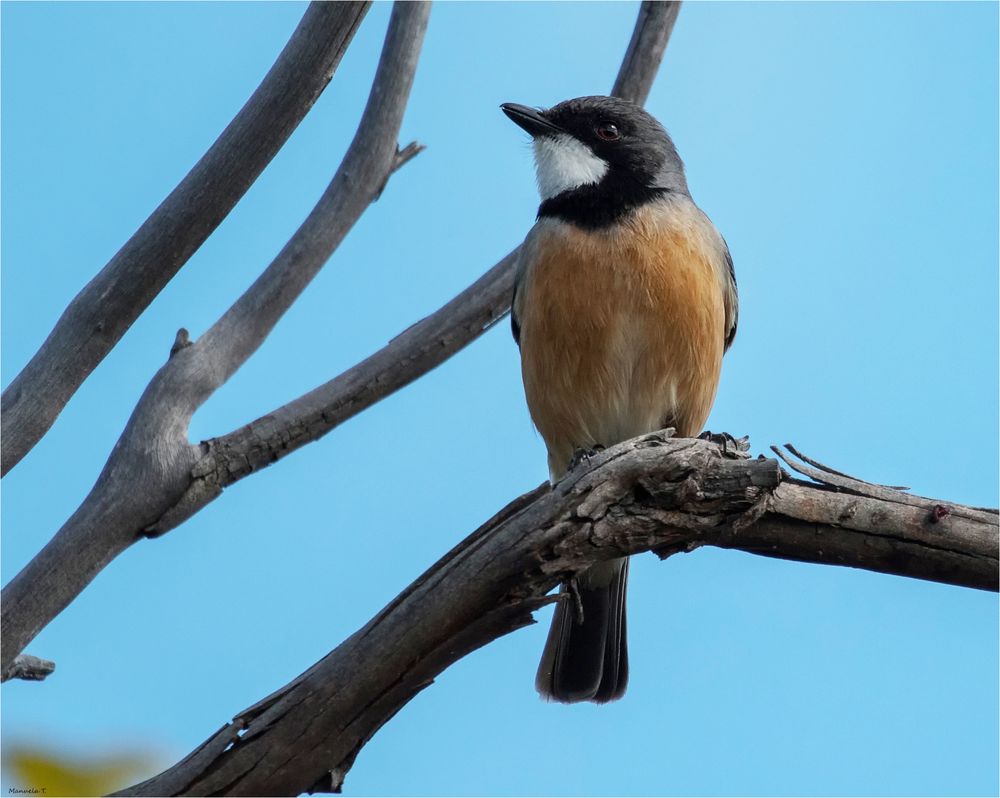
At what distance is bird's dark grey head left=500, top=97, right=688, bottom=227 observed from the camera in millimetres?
7660

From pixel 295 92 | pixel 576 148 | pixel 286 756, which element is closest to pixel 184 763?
pixel 286 756

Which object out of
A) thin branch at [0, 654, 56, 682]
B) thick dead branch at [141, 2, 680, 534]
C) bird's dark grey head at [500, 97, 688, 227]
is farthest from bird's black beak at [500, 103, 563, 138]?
thin branch at [0, 654, 56, 682]

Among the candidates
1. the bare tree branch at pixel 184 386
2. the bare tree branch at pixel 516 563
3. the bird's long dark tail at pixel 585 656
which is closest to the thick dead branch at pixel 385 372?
the bare tree branch at pixel 184 386

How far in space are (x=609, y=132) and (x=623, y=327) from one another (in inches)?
67.8

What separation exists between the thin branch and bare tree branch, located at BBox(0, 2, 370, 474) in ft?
3.75

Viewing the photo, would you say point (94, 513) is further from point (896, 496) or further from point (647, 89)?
point (647, 89)

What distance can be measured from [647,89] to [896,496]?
3690 millimetres

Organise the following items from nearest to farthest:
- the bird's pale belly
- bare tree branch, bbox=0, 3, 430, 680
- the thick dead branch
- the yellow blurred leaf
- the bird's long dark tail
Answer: the yellow blurred leaf, bare tree branch, bbox=0, 3, 430, 680, the thick dead branch, the bird's pale belly, the bird's long dark tail

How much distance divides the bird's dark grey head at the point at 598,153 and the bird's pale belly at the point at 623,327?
37cm

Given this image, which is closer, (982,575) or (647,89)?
(982,575)

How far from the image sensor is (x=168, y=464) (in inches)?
250

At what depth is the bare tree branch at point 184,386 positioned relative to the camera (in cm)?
586

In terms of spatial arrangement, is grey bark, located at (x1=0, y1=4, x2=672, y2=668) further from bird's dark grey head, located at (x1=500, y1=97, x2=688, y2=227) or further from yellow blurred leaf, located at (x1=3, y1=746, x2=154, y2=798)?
yellow blurred leaf, located at (x1=3, y1=746, x2=154, y2=798)

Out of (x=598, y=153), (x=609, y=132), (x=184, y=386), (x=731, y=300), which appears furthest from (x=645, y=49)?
(x=184, y=386)
